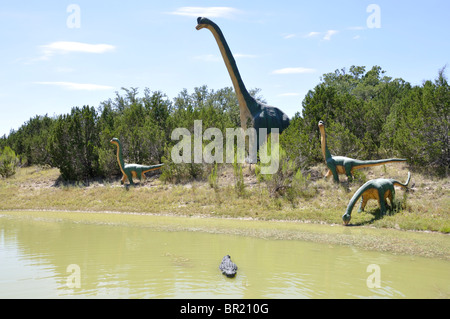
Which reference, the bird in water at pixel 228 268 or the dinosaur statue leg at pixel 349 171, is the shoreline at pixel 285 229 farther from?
the bird in water at pixel 228 268

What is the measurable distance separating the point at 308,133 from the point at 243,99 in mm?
3065

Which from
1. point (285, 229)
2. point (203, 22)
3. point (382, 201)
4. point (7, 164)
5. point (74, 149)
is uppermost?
point (203, 22)

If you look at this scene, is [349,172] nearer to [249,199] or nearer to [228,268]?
[249,199]

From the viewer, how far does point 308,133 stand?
17281 mm

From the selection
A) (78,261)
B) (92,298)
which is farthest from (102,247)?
(92,298)

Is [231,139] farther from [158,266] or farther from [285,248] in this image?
[158,266]

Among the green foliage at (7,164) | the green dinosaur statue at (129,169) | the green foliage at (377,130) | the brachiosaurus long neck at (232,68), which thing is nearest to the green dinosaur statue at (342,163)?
the green foliage at (377,130)

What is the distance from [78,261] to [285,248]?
407 cm

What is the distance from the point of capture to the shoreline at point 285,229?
8.73m

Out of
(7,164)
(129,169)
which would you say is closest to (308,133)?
(129,169)

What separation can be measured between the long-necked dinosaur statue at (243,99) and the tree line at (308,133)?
98 centimetres

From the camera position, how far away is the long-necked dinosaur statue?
55.2 ft

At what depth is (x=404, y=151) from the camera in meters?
15.1

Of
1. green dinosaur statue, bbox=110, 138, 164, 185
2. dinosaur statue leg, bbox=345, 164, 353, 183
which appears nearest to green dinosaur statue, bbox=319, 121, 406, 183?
dinosaur statue leg, bbox=345, 164, 353, 183
